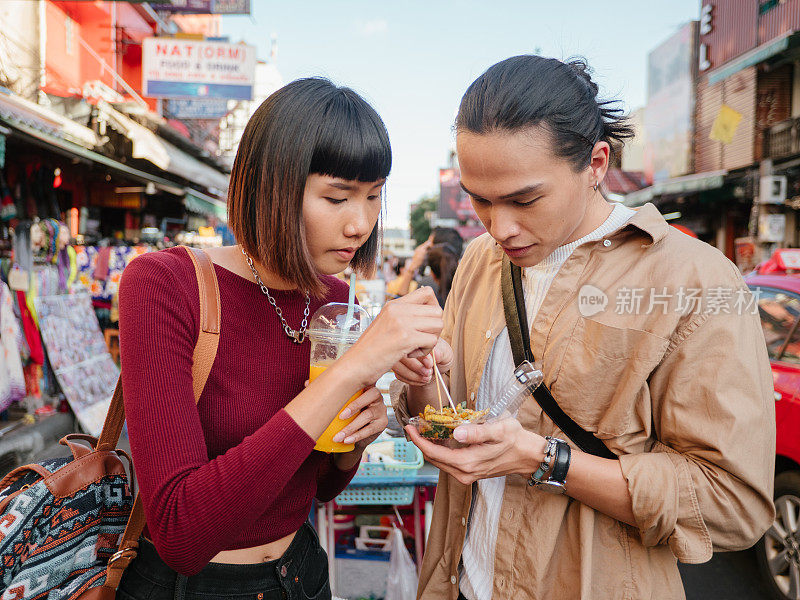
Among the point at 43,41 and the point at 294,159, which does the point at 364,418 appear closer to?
the point at 294,159

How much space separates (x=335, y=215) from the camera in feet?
4.36

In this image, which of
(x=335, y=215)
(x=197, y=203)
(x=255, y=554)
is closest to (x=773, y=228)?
(x=197, y=203)

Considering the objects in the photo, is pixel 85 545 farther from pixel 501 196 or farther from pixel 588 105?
pixel 588 105

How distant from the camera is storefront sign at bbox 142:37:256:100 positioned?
745 centimetres

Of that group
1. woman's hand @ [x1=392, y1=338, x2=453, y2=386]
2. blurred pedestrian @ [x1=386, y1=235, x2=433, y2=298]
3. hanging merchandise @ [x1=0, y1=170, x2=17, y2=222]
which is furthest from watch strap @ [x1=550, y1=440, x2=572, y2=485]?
hanging merchandise @ [x1=0, y1=170, x2=17, y2=222]

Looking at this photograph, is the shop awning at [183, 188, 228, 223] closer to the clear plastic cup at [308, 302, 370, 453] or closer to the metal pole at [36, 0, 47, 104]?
the metal pole at [36, 0, 47, 104]

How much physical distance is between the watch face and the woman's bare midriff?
2.21 ft

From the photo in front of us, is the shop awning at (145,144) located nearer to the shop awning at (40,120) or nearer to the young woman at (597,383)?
the shop awning at (40,120)

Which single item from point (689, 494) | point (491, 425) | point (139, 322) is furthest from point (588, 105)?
point (139, 322)

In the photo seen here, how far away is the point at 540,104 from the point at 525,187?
212 millimetres

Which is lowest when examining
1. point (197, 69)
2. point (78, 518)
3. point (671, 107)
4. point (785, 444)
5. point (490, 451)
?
point (785, 444)

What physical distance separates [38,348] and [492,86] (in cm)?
559

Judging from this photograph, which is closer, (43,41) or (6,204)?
(6,204)

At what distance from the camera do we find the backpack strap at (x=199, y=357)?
1.21 metres
